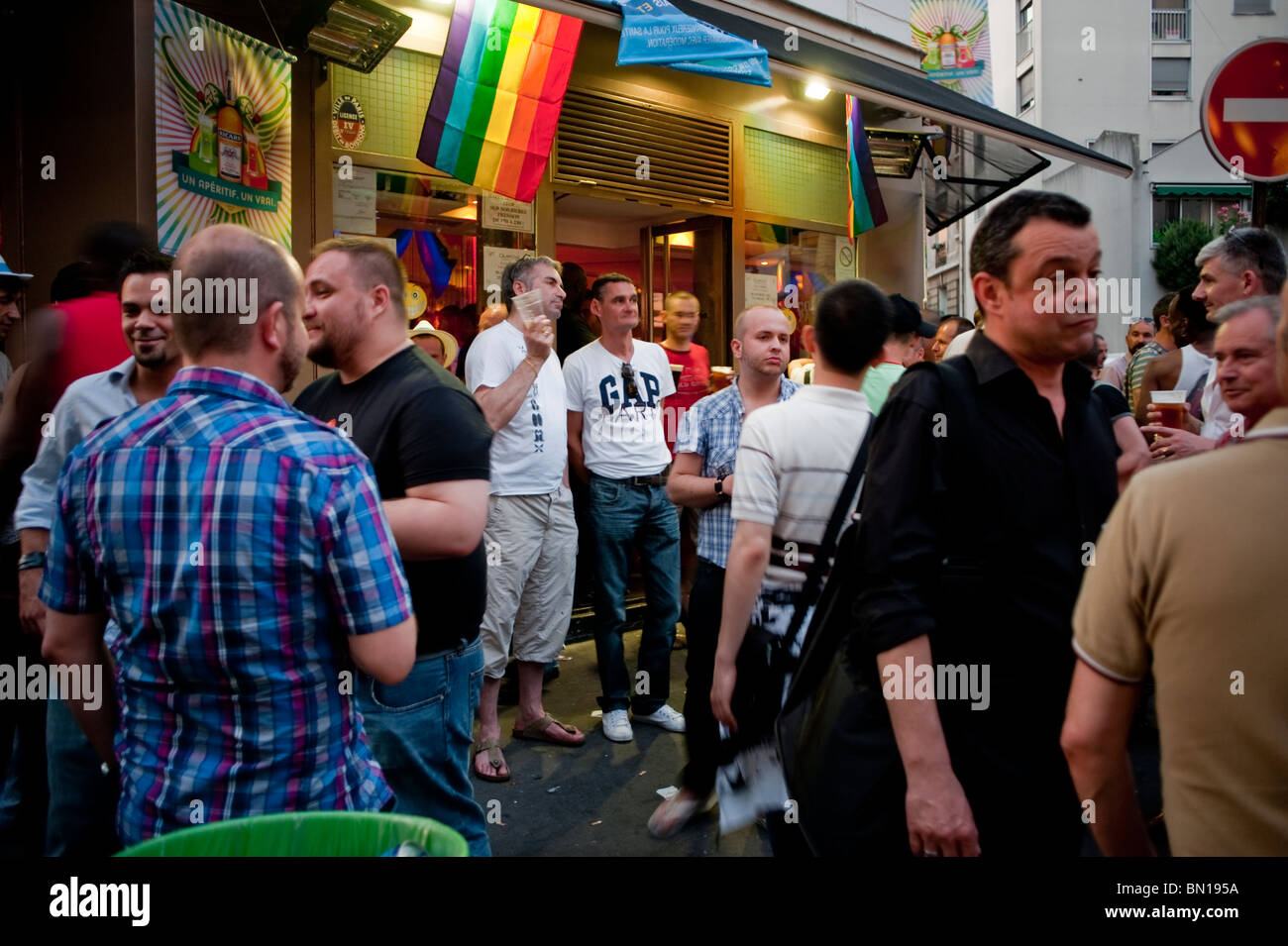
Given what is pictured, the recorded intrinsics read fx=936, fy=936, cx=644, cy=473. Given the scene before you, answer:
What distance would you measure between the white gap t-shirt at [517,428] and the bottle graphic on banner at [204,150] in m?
1.73

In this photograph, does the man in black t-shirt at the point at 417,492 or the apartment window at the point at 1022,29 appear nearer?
the man in black t-shirt at the point at 417,492

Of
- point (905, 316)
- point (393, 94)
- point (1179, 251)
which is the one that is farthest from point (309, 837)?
point (1179, 251)

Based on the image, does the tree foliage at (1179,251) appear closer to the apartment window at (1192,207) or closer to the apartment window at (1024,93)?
the apartment window at (1192,207)

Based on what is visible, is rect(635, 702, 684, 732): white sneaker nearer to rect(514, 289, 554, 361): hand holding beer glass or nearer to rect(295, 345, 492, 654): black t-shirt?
rect(514, 289, 554, 361): hand holding beer glass

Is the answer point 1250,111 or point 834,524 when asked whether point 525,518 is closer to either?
point 834,524

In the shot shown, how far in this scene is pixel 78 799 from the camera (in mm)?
2553

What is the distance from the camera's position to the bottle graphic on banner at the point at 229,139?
510 cm

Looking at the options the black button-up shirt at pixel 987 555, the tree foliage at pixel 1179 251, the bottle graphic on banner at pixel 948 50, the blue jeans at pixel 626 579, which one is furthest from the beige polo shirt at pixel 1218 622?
the tree foliage at pixel 1179 251

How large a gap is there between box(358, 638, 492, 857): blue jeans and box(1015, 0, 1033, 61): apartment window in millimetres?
46068
